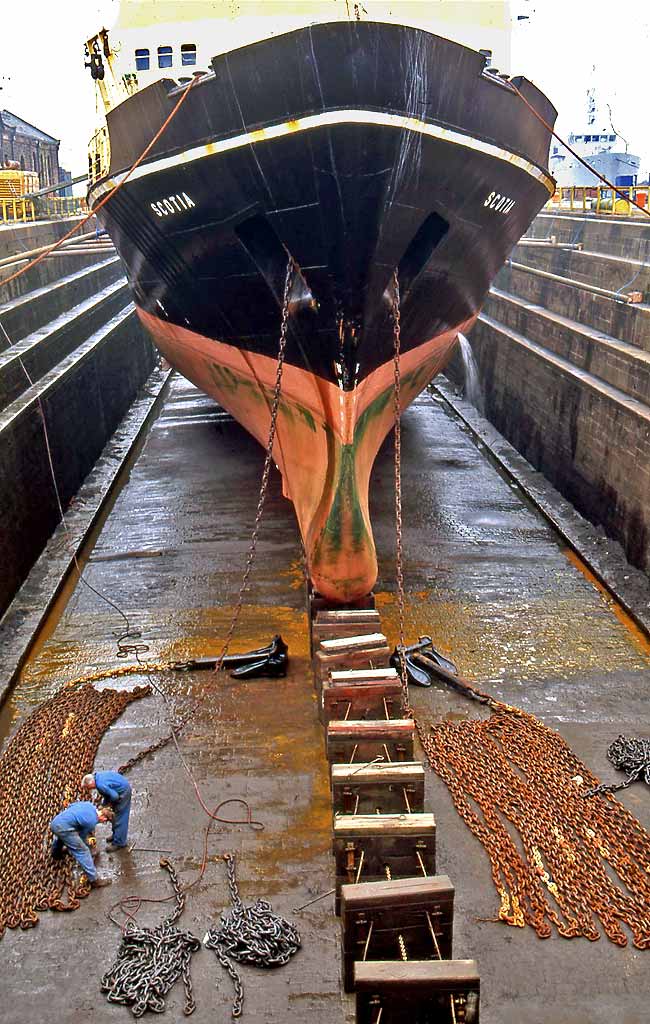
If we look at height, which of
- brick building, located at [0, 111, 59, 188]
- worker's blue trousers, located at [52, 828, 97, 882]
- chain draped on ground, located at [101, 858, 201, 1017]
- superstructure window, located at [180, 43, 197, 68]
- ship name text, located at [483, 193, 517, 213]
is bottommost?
chain draped on ground, located at [101, 858, 201, 1017]

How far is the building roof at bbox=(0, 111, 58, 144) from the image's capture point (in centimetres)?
3526

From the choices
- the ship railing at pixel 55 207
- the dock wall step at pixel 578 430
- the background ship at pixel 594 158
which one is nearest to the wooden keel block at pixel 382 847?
the dock wall step at pixel 578 430

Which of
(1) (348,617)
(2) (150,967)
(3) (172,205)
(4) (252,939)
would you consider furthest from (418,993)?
(3) (172,205)

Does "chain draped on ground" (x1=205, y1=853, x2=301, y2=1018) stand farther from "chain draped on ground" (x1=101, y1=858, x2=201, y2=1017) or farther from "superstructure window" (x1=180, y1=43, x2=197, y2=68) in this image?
"superstructure window" (x1=180, y1=43, x2=197, y2=68)

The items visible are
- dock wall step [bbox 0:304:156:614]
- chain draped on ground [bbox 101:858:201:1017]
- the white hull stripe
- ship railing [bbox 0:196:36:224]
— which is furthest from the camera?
ship railing [bbox 0:196:36:224]

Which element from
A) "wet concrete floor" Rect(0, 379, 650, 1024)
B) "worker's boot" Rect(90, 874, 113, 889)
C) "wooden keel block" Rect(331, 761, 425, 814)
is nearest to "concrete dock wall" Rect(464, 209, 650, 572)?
"wet concrete floor" Rect(0, 379, 650, 1024)

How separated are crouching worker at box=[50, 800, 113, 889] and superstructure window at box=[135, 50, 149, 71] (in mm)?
8935

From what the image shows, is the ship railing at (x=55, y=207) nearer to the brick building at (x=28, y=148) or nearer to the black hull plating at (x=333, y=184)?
the brick building at (x=28, y=148)

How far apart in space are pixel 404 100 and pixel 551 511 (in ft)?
20.1

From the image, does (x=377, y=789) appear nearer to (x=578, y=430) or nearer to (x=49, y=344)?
(x=578, y=430)

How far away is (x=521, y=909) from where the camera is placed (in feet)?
16.6

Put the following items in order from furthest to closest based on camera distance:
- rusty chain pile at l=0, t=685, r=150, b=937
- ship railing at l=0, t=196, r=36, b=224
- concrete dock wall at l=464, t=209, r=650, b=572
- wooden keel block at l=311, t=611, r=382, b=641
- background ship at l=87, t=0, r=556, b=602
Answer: ship railing at l=0, t=196, r=36, b=224, concrete dock wall at l=464, t=209, r=650, b=572, wooden keel block at l=311, t=611, r=382, b=641, background ship at l=87, t=0, r=556, b=602, rusty chain pile at l=0, t=685, r=150, b=937

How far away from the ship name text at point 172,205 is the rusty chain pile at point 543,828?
505 centimetres

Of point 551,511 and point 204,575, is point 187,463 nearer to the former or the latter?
point 204,575
